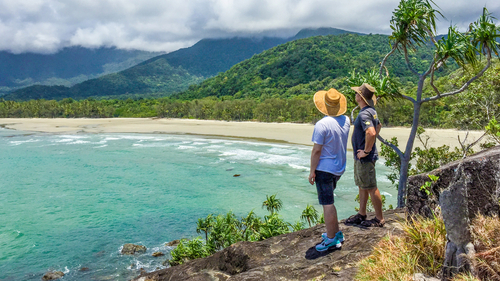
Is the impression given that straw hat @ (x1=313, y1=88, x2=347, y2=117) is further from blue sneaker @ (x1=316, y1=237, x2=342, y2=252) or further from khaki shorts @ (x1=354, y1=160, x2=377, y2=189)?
blue sneaker @ (x1=316, y1=237, x2=342, y2=252)

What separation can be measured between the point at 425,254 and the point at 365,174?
1693mm

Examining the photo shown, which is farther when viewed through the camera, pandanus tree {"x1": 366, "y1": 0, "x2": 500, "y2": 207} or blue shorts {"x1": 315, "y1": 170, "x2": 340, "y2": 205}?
pandanus tree {"x1": 366, "y1": 0, "x2": 500, "y2": 207}

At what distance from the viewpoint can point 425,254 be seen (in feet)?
9.01

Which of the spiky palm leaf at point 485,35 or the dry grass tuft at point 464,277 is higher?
the spiky palm leaf at point 485,35

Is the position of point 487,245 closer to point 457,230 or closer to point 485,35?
point 457,230

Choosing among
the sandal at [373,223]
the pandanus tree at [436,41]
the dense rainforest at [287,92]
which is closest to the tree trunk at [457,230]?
the sandal at [373,223]

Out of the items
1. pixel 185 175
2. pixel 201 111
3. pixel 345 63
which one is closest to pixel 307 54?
pixel 345 63

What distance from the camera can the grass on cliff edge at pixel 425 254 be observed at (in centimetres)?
229

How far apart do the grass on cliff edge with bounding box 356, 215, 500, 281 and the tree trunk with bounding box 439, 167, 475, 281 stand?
0.19 feet

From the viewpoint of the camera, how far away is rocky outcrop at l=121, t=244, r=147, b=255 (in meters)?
10.5

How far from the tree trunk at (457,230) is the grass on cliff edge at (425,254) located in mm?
59

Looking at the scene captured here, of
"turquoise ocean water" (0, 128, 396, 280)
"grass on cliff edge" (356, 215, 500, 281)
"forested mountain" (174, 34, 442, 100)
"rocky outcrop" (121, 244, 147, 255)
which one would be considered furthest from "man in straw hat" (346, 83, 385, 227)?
"forested mountain" (174, 34, 442, 100)

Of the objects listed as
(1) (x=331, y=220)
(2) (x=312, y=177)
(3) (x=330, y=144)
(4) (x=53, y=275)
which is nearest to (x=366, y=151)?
(3) (x=330, y=144)

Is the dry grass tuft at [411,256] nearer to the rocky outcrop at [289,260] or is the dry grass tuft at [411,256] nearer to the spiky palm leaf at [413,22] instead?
the rocky outcrop at [289,260]
